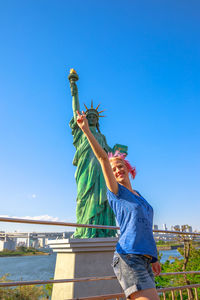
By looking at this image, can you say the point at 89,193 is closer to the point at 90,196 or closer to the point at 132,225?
the point at 90,196

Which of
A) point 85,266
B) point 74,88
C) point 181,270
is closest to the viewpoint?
point 85,266

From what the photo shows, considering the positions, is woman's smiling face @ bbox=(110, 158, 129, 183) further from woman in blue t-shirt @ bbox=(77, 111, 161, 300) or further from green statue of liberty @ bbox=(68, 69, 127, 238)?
green statue of liberty @ bbox=(68, 69, 127, 238)

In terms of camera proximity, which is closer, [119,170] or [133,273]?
[133,273]

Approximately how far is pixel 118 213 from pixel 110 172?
23 cm

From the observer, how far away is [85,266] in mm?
4020

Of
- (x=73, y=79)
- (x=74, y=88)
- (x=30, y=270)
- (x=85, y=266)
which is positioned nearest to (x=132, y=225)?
(x=85, y=266)

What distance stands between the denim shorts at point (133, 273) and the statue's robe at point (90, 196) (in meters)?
4.76

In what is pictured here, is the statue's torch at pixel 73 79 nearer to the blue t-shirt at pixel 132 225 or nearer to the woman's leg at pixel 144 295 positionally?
the blue t-shirt at pixel 132 225

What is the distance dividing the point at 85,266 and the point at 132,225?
3.46 meters

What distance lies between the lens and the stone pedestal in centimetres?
383

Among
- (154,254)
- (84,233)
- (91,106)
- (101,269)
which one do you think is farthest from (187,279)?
(154,254)

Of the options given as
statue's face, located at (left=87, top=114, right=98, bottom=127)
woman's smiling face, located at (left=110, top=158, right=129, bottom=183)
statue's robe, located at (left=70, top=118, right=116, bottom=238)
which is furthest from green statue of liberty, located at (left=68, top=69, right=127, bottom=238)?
woman's smiling face, located at (left=110, top=158, right=129, bottom=183)

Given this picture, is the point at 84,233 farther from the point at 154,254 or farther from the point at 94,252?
the point at 154,254

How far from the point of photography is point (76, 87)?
802 cm
